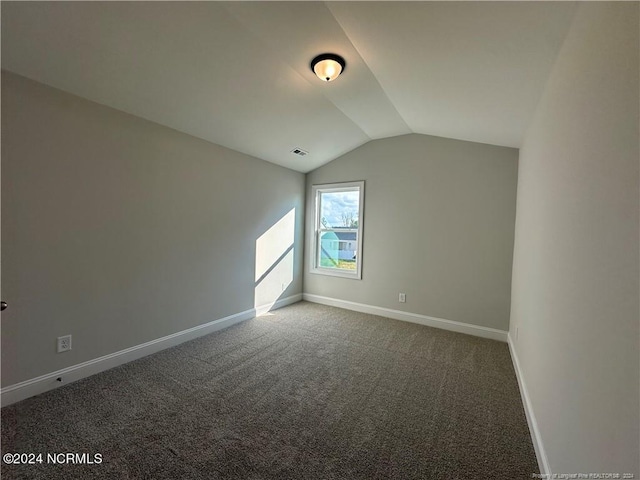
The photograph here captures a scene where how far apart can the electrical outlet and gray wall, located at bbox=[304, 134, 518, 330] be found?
328 centimetres

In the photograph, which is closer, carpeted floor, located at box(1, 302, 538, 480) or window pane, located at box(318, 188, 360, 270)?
carpeted floor, located at box(1, 302, 538, 480)

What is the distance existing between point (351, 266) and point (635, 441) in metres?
3.73

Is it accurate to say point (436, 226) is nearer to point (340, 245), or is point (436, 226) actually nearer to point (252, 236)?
point (340, 245)

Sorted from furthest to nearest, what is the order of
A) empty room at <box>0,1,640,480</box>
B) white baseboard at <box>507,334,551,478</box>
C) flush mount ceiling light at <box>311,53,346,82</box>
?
flush mount ceiling light at <box>311,53,346,82</box> < white baseboard at <box>507,334,551,478</box> < empty room at <box>0,1,640,480</box>

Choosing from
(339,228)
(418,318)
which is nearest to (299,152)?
(339,228)

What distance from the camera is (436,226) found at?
143 inches

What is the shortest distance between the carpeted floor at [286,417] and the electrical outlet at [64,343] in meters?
0.30

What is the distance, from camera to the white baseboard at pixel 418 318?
10.9 ft

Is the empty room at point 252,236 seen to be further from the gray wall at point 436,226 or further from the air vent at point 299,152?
the air vent at point 299,152

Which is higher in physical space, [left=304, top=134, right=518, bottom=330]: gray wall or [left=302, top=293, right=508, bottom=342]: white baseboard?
[left=304, top=134, right=518, bottom=330]: gray wall

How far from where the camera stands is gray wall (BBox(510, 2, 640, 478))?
778 millimetres

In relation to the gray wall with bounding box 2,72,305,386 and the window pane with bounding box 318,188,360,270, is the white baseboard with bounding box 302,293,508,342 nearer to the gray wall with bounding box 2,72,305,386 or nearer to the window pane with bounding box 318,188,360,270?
the window pane with bounding box 318,188,360,270

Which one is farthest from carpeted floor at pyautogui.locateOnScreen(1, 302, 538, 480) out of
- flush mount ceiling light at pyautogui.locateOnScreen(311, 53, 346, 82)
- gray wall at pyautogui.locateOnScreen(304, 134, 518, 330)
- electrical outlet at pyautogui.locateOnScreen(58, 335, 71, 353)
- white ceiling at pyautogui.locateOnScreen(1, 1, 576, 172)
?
flush mount ceiling light at pyautogui.locateOnScreen(311, 53, 346, 82)

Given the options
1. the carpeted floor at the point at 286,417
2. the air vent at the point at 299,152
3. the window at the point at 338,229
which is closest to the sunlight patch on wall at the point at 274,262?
the window at the point at 338,229
